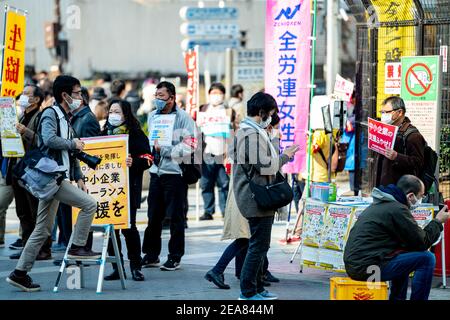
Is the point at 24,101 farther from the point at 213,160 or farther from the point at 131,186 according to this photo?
the point at 213,160

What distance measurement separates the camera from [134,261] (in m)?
10.6

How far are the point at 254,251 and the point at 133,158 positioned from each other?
1.99 m

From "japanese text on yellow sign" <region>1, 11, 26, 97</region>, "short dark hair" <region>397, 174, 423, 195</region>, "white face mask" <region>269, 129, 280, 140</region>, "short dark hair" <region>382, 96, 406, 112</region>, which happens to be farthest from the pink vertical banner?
"short dark hair" <region>397, 174, 423, 195</region>

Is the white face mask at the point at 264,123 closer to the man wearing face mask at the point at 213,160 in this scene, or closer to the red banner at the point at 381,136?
the red banner at the point at 381,136

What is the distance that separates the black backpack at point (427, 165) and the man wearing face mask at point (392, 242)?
6.43 feet

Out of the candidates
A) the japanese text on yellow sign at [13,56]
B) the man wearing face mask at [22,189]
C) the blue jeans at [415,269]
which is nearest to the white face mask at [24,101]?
the man wearing face mask at [22,189]

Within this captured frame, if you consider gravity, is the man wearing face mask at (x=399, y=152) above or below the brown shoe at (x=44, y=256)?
above

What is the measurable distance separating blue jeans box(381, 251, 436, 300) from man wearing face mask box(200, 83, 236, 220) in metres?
7.31

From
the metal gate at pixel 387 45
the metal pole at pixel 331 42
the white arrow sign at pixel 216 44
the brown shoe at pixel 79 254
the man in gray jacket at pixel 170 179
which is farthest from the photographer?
the white arrow sign at pixel 216 44

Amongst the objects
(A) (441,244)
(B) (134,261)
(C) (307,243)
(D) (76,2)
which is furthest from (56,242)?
(D) (76,2)

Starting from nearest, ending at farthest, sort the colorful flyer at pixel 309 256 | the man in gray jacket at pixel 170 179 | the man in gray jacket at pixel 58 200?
1. the man in gray jacket at pixel 58 200
2. the colorful flyer at pixel 309 256
3. the man in gray jacket at pixel 170 179

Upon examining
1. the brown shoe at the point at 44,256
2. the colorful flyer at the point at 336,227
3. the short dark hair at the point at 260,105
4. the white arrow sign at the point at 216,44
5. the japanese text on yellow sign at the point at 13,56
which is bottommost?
the brown shoe at the point at 44,256

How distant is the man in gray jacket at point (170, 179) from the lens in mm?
11078

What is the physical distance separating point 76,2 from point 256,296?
23.0m
